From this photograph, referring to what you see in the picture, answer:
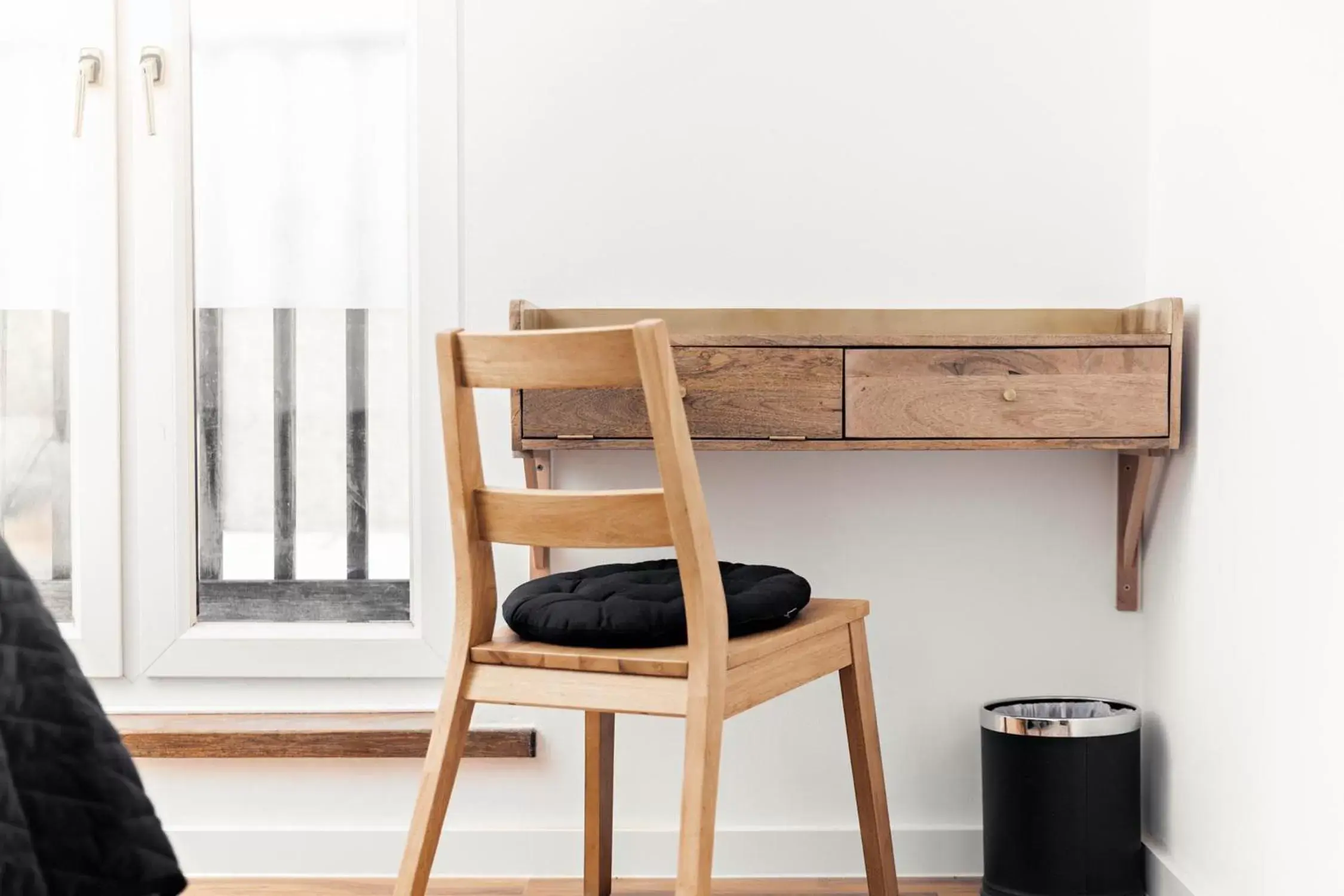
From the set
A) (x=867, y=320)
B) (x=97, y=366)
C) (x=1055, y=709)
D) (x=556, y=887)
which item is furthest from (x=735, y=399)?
(x=97, y=366)

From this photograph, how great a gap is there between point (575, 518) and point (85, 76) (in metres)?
1.27

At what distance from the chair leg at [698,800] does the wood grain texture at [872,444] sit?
0.49 metres

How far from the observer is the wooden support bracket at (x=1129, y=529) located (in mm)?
1827

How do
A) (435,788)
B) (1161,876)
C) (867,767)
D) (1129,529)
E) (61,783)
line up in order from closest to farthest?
(61,783) < (435,788) < (867,767) < (1161,876) < (1129,529)

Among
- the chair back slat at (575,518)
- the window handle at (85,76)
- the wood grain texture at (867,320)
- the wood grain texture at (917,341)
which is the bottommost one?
the chair back slat at (575,518)

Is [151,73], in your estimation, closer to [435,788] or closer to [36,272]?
[36,272]

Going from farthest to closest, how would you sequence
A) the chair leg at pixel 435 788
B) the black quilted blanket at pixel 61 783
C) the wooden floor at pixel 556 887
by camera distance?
the wooden floor at pixel 556 887, the chair leg at pixel 435 788, the black quilted blanket at pixel 61 783

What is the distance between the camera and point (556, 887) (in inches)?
74.7

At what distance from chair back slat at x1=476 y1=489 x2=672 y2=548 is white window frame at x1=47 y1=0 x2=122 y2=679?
0.92 m

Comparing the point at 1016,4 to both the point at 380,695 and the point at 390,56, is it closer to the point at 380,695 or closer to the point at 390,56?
the point at 390,56

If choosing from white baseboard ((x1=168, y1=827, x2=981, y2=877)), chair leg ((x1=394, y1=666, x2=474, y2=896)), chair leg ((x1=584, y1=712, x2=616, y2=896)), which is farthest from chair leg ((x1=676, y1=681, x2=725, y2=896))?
white baseboard ((x1=168, y1=827, x2=981, y2=877))

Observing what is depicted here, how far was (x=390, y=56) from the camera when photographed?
202cm

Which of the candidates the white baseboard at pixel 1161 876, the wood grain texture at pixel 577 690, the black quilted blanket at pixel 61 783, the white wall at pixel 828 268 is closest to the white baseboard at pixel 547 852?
the white wall at pixel 828 268

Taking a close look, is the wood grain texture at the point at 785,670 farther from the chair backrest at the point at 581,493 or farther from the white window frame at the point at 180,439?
the white window frame at the point at 180,439
